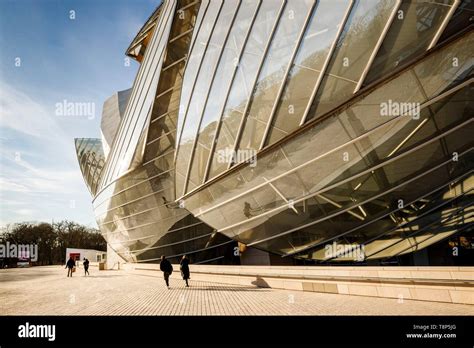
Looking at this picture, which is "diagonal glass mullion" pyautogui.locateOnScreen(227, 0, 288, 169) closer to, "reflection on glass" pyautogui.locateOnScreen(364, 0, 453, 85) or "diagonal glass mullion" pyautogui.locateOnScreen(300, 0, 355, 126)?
"diagonal glass mullion" pyautogui.locateOnScreen(300, 0, 355, 126)

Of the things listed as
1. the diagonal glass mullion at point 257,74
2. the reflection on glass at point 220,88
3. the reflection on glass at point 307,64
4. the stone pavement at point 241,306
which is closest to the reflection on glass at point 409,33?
the reflection on glass at point 307,64

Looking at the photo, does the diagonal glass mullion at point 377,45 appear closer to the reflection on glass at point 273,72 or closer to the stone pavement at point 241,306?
the reflection on glass at point 273,72

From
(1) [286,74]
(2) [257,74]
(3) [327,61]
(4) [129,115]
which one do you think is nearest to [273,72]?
(1) [286,74]

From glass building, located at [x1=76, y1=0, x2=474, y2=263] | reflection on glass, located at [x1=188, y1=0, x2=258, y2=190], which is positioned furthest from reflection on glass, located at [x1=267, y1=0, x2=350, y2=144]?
reflection on glass, located at [x1=188, y1=0, x2=258, y2=190]

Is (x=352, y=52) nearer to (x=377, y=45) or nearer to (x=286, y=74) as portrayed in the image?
(x=377, y=45)

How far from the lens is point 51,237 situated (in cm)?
8438

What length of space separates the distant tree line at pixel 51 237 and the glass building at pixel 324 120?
76.7 meters

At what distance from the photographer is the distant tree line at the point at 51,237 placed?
3044 inches

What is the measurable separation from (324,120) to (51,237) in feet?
304

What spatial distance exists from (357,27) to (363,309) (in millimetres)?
7695

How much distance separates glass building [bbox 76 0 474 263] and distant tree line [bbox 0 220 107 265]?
7670 centimetres

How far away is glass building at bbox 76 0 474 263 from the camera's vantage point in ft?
29.6

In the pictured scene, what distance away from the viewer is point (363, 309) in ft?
24.1

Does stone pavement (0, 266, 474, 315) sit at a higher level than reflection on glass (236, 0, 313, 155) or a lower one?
lower
